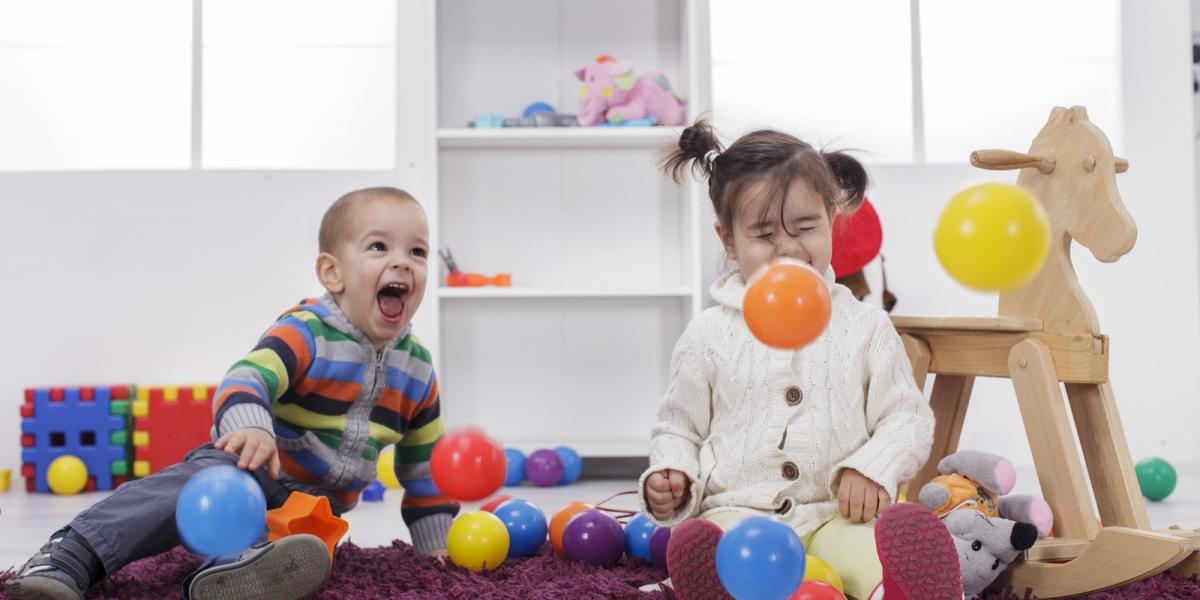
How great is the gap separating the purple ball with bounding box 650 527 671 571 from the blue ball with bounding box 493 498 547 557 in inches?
7.0

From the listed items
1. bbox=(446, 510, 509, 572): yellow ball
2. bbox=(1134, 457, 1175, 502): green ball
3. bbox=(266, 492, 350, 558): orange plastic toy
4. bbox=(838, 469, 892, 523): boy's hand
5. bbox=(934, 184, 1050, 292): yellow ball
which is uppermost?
bbox=(934, 184, 1050, 292): yellow ball

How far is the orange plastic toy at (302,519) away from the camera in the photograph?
3.87ft

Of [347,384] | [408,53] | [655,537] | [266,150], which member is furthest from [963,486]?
[266,150]

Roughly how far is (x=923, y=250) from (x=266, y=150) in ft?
5.52

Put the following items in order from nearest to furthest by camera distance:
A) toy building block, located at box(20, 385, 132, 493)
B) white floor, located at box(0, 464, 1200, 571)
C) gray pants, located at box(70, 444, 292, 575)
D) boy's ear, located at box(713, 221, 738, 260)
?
gray pants, located at box(70, 444, 292, 575), boy's ear, located at box(713, 221, 738, 260), white floor, located at box(0, 464, 1200, 571), toy building block, located at box(20, 385, 132, 493)

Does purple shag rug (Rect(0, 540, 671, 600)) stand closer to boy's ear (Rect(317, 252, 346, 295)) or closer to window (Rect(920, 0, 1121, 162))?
boy's ear (Rect(317, 252, 346, 295))

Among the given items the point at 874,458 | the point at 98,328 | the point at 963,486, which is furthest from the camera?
the point at 98,328

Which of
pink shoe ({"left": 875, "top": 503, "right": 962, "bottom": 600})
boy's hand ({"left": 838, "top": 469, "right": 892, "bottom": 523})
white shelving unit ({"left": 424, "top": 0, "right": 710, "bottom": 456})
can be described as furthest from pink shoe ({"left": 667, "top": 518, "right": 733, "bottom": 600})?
white shelving unit ({"left": 424, "top": 0, "right": 710, "bottom": 456})

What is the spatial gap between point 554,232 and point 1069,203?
1519 mm

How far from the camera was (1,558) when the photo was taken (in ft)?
4.91

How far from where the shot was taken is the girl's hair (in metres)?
1.22

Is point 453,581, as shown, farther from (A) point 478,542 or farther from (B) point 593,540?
(B) point 593,540

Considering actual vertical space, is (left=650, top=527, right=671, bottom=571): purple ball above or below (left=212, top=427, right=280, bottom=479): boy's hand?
below

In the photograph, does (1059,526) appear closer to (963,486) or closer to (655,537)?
(963,486)
